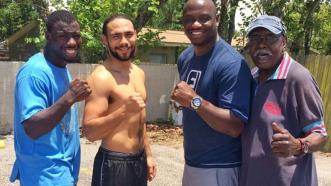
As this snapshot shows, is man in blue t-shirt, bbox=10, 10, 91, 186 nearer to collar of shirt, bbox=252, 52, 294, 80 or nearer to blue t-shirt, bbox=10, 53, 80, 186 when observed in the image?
blue t-shirt, bbox=10, 53, 80, 186

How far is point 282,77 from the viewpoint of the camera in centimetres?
272

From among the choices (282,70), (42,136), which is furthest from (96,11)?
(282,70)

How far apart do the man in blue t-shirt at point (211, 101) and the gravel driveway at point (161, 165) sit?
365 cm

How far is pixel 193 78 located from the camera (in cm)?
306

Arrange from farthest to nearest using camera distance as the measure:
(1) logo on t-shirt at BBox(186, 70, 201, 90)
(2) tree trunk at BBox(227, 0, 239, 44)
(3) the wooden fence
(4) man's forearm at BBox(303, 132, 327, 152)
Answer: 1. (2) tree trunk at BBox(227, 0, 239, 44)
2. (3) the wooden fence
3. (1) logo on t-shirt at BBox(186, 70, 201, 90)
4. (4) man's forearm at BBox(303, 132, 327, 152)

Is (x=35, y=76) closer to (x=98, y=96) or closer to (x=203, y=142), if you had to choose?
(x=98, y=96)

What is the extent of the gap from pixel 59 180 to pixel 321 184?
4869 millimetres

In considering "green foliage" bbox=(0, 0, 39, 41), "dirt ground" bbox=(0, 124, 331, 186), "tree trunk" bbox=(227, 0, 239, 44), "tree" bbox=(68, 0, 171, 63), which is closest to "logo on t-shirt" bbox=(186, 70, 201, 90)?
"dirt ground" bbox=(0, 124, 331, 186)

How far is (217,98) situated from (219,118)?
0.17 metres

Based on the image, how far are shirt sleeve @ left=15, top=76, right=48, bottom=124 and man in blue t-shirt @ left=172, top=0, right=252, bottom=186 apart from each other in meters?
0.78

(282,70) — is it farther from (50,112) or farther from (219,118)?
(50,112)

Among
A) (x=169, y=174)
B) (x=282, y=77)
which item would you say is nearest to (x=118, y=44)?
(x=282, y=77)

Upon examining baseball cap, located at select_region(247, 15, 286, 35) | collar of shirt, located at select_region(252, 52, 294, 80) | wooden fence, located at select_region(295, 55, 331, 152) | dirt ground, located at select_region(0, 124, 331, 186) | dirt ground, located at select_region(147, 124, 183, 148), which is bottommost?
dirt ground, located at select_region(147, 124, 183, 148)

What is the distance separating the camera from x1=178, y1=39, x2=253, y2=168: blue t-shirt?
2854mm
